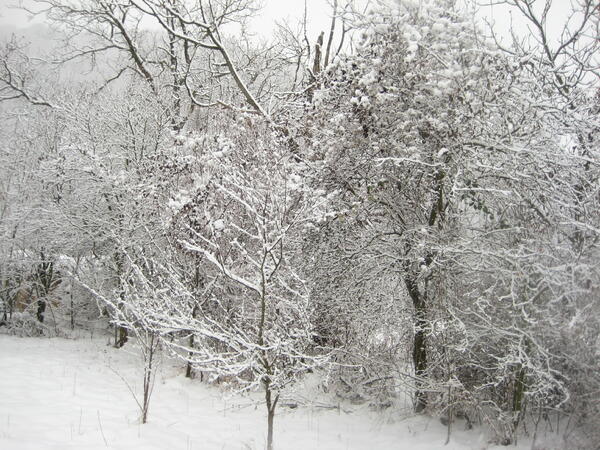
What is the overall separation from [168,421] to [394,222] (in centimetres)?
436

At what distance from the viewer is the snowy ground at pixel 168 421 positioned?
5.24 meters

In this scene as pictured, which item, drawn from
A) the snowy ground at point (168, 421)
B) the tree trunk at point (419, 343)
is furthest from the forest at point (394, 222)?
the snowy ground at point (168, 421)

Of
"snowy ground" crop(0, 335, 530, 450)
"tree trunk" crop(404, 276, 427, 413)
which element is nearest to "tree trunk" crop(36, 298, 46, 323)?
"snowy ground" crop(0, 335, 530, 450)

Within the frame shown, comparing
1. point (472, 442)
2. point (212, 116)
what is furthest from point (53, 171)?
point (472, 442)

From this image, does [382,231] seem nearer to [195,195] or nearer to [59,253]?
[195,195]

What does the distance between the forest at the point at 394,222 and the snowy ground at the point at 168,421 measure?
0.36 m

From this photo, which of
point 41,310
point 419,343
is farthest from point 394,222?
point 41,310

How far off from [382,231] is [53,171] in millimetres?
7804

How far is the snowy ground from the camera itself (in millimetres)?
5238

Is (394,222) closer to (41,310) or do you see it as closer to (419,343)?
(419,343)

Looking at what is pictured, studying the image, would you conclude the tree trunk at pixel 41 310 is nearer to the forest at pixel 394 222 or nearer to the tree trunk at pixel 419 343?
the forest at pixel 394 222

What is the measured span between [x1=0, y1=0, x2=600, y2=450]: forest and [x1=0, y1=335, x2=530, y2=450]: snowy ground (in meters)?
0.36

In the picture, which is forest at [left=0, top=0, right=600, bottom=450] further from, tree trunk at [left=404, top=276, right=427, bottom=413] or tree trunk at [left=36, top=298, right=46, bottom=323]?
tree trunk at [left=36, top=298, right=46, bottom=323]

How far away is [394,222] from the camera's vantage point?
666 cm
